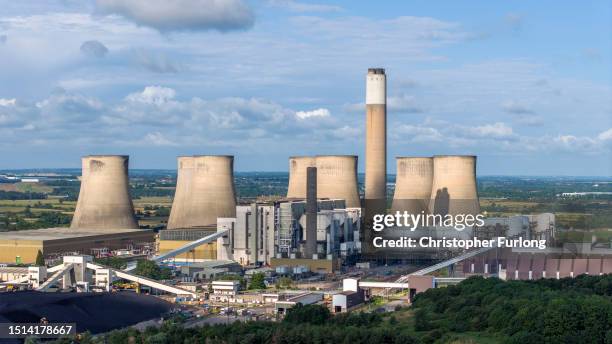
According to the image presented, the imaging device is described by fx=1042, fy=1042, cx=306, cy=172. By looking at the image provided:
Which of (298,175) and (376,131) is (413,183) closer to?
(376,131)

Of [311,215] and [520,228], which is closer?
[311,215]

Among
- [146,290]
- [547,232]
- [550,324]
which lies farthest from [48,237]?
[550,324]

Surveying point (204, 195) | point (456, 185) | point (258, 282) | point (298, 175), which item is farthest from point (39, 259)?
point (456, 185)

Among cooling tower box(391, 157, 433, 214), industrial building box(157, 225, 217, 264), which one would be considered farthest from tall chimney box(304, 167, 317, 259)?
cooling tower box(391, 157, 433, 214)

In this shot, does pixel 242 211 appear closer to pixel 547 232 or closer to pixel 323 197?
pixel 323 197

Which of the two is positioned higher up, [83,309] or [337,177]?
[337,177]

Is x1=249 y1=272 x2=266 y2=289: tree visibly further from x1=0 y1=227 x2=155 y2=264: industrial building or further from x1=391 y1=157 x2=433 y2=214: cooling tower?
x1=391 y1=157 x2=433 y2=214: cooling tower
